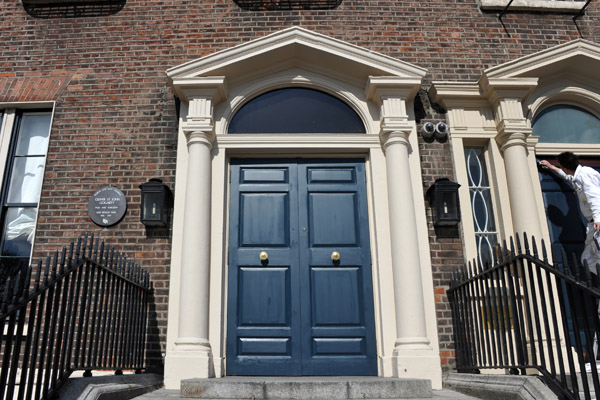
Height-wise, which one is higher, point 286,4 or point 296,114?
point 286,4

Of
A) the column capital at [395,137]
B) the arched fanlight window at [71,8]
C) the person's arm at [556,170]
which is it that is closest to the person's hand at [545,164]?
the person's arm at [556,170]

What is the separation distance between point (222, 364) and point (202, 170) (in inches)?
77.8

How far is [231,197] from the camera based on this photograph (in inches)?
225

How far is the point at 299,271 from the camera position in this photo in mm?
5395

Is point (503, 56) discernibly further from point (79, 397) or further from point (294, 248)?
point (79, 397)

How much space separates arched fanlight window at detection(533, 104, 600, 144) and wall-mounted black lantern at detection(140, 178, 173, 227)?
438cm

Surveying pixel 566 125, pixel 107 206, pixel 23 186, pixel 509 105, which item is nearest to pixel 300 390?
pixel 107 206

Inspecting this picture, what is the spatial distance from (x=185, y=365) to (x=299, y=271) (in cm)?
146

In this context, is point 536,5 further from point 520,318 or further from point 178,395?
point 178,395

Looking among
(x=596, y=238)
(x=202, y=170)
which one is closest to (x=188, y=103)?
(x=202, y=170)

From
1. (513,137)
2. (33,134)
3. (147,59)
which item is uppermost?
(147,59)

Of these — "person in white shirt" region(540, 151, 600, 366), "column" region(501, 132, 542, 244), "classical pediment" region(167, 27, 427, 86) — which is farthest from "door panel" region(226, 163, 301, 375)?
"person in white shirt" region(540, 151, 600, 366)

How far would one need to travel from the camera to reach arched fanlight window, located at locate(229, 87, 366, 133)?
5.95 m

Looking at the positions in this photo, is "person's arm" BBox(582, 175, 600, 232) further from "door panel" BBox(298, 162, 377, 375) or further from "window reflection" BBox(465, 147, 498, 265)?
"door panel" BBox(298, 162, 377, 375)
